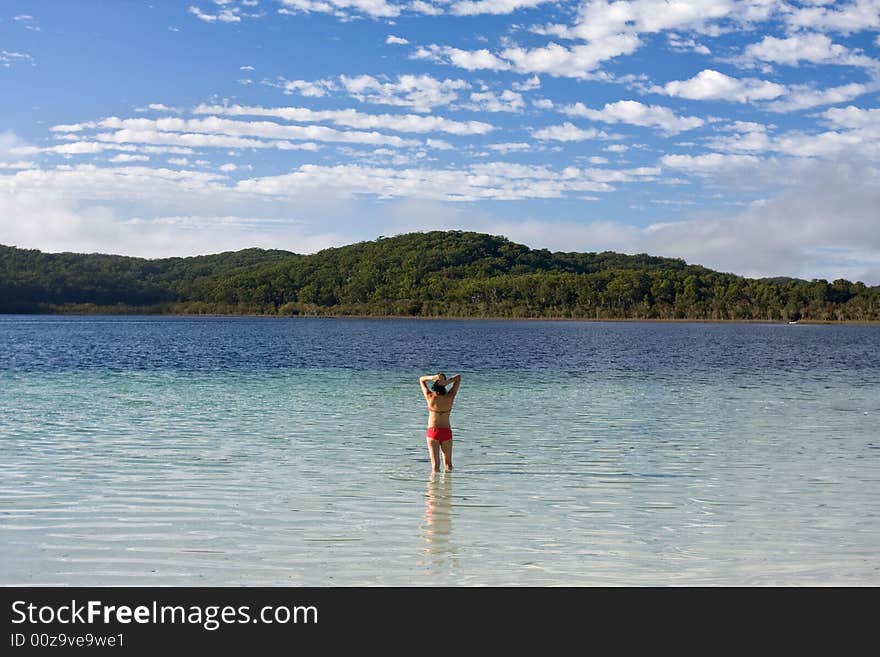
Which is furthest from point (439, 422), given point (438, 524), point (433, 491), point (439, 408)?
point (438, 524)

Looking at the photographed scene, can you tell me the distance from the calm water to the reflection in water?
0.17 ft

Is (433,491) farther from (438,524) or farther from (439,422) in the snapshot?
(438,524)

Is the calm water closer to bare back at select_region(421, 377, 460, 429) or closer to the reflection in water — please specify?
the reflection in water

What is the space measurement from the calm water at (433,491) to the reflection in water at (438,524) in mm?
52

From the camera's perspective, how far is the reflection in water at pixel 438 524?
9.52 m

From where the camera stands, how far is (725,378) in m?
41.1

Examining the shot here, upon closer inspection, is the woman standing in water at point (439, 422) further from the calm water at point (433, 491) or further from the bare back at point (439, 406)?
the calm water at point (433, 491)

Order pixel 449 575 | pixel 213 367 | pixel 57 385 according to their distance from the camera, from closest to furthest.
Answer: pixel 449 575
pixel 57 385
pixel 213 367

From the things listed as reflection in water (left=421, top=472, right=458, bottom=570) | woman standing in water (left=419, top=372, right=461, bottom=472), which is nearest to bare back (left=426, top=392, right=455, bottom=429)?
woman standing in water (left=419, top=372, right=461, bottom=472)

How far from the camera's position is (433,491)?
1334 cm
